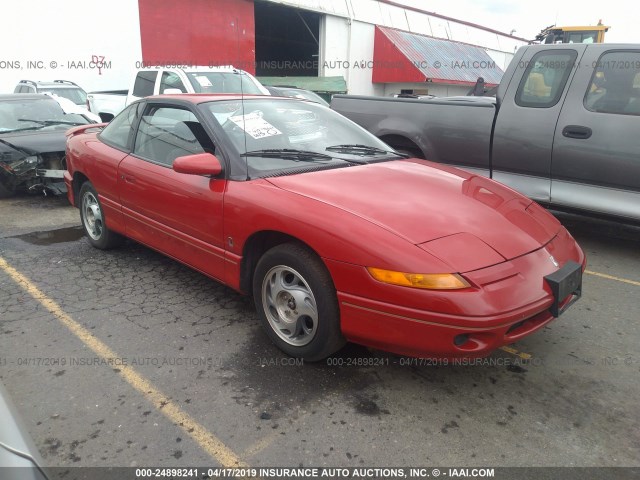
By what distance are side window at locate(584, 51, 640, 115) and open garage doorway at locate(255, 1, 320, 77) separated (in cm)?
2136

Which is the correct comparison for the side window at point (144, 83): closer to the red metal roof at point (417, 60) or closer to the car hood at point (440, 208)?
the car hood at point (440, 208)

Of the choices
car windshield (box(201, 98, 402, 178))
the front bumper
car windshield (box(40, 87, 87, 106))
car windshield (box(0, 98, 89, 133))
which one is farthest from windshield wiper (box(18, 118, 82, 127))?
the front bumper

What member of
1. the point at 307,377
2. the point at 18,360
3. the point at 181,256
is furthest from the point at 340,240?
Result: the point at 18,360

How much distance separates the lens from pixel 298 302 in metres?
2.73

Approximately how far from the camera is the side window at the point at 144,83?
9453mm

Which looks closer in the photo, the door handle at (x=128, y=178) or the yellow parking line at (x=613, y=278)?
the door handle at (x=128, y=178)

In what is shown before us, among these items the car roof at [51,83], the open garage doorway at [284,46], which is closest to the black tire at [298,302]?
the car roof at [51,83]

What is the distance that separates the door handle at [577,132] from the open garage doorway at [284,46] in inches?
847

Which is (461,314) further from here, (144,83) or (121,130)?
(144,83)

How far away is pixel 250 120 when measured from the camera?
135 inches

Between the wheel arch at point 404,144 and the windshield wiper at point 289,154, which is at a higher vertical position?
the windshield wiper at point 289,154

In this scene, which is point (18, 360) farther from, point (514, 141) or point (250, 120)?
point (514, 141)

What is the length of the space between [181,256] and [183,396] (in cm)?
127

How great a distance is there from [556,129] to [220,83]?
647 cm
